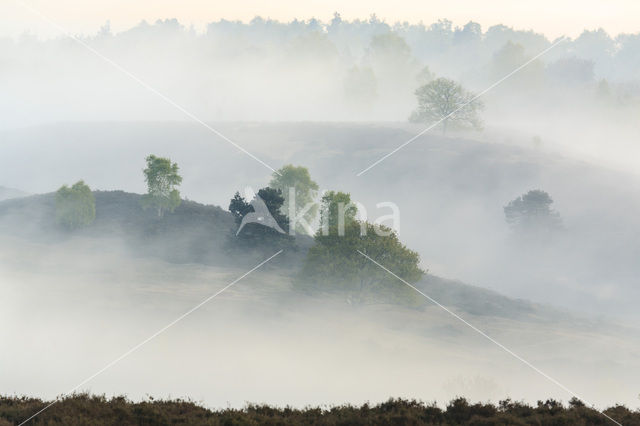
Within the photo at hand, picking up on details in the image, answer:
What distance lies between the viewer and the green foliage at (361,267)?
204 feet

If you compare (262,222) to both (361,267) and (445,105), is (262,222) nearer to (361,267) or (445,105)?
(361,267)

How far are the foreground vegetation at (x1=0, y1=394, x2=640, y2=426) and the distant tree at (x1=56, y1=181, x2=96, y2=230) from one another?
58845 mm

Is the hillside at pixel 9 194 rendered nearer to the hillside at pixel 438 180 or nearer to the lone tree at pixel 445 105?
the hillside at pixel 438 180

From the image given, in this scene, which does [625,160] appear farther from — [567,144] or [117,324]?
[117,324]

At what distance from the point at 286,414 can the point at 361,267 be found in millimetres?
41130

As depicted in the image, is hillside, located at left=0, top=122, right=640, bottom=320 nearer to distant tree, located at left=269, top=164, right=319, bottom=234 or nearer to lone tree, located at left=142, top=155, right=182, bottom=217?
distant tree, located at left=269, top=164, right=319, bottom=234

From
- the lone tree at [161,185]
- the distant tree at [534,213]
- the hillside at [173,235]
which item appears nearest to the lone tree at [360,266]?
the hillside at [173,235]

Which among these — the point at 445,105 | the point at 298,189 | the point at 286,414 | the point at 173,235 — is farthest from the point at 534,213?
the point at 286,414

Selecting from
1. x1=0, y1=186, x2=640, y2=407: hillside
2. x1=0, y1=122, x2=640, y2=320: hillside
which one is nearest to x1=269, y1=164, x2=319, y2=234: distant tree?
x1=0, y1=186, x2=640, y2=407: hillside

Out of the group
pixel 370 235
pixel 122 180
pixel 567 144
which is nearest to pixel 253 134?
pixel 122 180

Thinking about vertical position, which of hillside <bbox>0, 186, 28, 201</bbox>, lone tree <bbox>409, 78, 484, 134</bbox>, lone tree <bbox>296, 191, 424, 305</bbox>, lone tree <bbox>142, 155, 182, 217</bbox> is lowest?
lone tree <bbox>296, 191, 424, 305</bbox>

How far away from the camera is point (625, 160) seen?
163m

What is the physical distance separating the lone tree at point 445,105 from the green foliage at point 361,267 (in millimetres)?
91574

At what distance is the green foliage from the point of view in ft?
204
